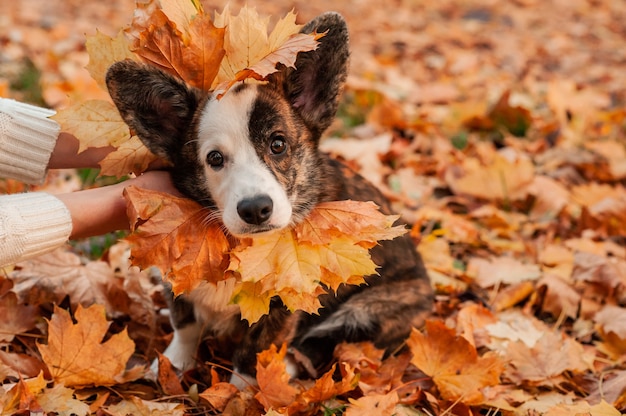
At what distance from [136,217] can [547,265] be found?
2449 millimetres

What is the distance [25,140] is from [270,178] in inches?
40.7

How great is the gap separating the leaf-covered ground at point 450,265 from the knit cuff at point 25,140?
0.73ft

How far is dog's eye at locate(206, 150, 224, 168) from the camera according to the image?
8.20ft

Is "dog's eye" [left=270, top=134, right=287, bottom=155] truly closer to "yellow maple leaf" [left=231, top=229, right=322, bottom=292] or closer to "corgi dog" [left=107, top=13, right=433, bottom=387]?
"corgi dog" [left=107, top=13, right=433, bottom=387]

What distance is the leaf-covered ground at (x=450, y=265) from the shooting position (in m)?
2.61

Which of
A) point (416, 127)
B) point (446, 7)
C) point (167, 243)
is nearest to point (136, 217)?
point (167, 243)

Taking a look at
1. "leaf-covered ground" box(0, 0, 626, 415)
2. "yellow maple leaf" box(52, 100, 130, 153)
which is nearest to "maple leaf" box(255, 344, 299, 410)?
"leaf-covered ground" box(0, 0, 626, 415)

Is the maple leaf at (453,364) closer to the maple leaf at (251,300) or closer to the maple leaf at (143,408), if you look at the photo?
the maple leaf at (251,300)

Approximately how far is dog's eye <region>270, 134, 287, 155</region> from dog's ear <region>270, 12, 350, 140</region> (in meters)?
0.20

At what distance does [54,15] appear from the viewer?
26.4 ft

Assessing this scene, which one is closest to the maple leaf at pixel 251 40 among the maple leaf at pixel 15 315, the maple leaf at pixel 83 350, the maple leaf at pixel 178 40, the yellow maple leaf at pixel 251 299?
the maple leaf at pixel 178 40

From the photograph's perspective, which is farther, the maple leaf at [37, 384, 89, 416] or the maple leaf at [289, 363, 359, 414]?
the maple leaf at [289, 363, 359, 414]

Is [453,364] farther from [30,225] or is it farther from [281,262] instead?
[30,225]

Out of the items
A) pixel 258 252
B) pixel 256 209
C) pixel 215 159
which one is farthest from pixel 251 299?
pixel 215 159
